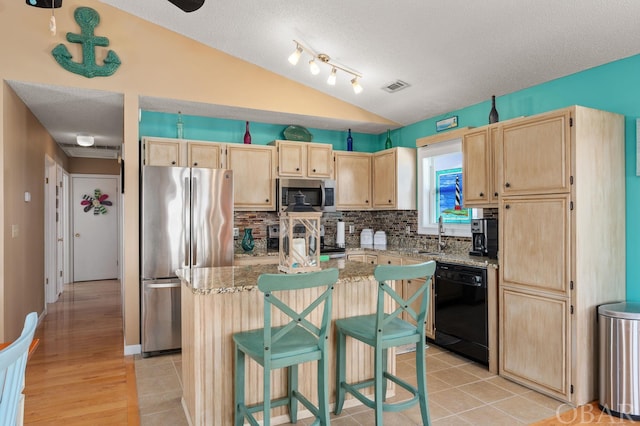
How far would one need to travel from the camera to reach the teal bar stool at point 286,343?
2.02 m

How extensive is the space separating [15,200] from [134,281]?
1.39 meters

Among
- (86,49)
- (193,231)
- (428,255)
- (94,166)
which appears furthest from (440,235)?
(94,166)

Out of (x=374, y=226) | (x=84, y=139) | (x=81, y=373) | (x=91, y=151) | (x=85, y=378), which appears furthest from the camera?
(x=91, y=151)

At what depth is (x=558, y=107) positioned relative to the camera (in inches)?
140

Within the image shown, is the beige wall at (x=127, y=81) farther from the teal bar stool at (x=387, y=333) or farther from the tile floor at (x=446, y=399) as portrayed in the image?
the teal bar stool at (x=387, y=333)

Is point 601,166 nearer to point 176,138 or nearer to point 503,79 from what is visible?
point 503,79

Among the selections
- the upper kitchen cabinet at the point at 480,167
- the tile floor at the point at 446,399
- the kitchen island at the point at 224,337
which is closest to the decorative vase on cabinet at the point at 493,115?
the upper kitchen cabinet at the point at 480,167

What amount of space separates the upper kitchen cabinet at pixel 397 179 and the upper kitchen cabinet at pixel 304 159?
2.35 ft

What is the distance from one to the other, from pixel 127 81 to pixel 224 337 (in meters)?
2.78

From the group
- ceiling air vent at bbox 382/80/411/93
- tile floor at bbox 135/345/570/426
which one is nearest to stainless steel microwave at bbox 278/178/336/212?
ceiling air vent at bbox 382/80/411/93

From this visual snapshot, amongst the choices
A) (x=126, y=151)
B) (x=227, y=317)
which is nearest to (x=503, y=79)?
(x=227, y=317)

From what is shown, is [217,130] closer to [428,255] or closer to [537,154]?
[428,255]

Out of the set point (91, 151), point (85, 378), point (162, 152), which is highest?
point (91, 151)

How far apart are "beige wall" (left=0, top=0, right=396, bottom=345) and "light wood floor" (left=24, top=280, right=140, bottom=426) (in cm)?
38
